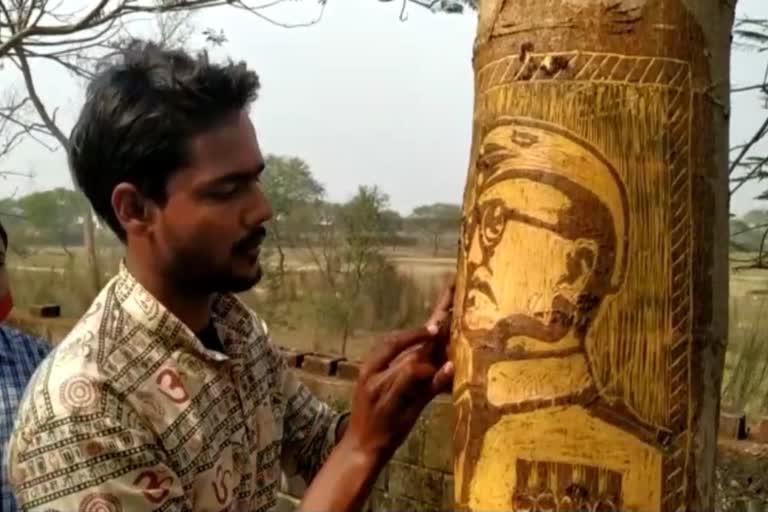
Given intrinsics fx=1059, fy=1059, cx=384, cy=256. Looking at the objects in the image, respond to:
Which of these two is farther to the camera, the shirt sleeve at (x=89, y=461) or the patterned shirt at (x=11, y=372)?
the patterned shirt at (x=11, y=372)

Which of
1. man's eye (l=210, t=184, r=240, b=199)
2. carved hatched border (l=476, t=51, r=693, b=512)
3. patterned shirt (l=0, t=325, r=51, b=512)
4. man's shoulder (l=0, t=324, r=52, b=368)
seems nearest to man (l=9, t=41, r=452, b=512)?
man's eye (l=210, t=184, r=240, b=199)

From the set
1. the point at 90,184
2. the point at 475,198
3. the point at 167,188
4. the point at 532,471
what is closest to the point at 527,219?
the point at 475,198

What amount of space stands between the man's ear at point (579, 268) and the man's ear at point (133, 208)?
77cm

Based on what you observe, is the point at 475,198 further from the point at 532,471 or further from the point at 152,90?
the point at 152,90

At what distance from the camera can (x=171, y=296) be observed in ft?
5.76

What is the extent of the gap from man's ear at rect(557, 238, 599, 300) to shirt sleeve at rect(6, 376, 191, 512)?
69cm

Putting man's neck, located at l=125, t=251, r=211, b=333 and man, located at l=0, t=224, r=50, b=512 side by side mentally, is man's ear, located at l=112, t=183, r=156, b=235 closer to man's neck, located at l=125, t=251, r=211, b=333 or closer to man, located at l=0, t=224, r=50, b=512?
man's neck, located at l=125, t=251, r=211, b=333

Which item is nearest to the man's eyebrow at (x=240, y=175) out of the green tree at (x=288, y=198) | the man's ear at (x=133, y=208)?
the man's ear at (x=133, y=208)

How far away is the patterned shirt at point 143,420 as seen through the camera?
5.00 feet

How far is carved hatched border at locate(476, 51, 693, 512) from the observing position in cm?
121

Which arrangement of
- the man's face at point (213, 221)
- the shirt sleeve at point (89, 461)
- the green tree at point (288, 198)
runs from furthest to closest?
the green tree at point (288, 198) → the man's face at point (213, 221) → the shirt sleeve at point (89, 461)

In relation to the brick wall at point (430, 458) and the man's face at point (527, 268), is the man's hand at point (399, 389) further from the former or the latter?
the brick wall at point (430, 458)

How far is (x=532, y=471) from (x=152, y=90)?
0.93 meters

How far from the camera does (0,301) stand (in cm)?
295
